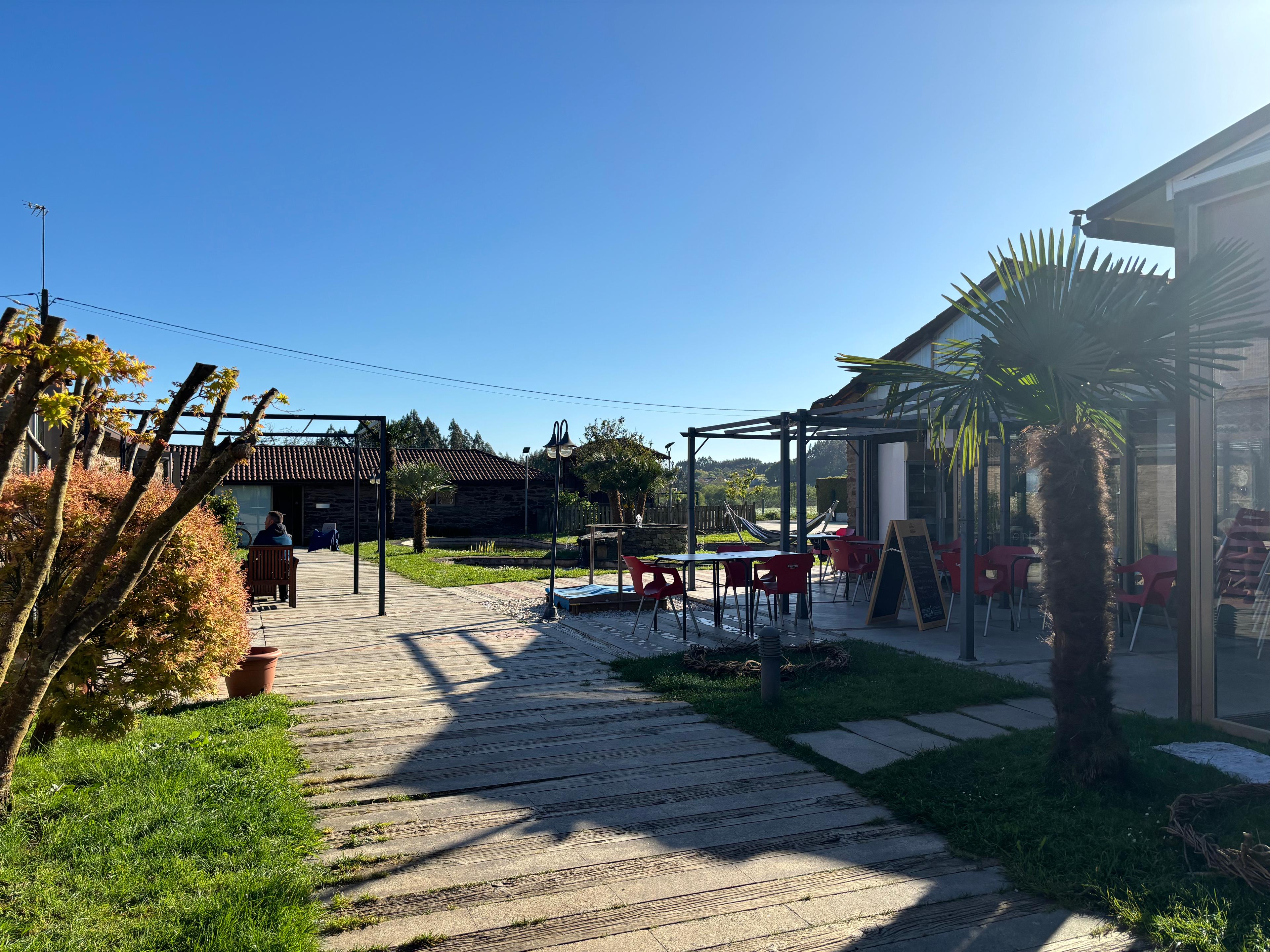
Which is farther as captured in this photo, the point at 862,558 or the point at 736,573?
the point at 862,558

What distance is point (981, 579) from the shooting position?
7.97 m

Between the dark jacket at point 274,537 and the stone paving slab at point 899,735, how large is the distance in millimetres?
8250

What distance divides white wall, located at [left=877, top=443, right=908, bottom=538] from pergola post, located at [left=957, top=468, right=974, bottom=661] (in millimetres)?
6097

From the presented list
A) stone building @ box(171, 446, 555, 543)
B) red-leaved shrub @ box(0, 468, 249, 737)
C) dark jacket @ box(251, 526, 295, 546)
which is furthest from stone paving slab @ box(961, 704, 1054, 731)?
stone building @ box(171, 446, 555, 543)

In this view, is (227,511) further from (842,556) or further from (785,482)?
(842,556)

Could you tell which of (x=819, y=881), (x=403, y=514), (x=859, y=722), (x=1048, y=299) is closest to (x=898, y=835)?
(x=819, y=881)

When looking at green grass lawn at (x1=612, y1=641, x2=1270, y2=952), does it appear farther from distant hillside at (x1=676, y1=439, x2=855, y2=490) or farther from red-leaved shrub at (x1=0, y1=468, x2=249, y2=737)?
distant hillside at (x1=676, y1=439, x2=855, y2=490)

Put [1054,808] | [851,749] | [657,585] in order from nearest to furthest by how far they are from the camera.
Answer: [1054,808], [851,749], [657,585]

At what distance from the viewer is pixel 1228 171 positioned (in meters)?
4.34

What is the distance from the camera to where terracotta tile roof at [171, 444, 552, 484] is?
88.8 ft

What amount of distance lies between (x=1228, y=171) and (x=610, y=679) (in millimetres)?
5032

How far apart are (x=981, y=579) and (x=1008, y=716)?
3584 millimetres

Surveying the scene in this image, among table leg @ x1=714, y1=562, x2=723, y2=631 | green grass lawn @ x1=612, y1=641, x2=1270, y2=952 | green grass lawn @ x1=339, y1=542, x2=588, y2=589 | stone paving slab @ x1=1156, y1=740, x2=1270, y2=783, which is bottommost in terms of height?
green grass lawn @ x1=339, y1=542, x2=588, y2=589

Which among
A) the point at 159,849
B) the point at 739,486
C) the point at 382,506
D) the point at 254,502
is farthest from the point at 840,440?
the point at 254,502
